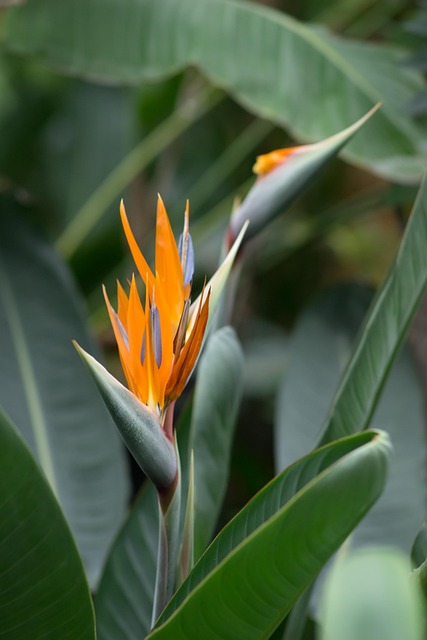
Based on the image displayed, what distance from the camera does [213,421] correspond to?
55cm

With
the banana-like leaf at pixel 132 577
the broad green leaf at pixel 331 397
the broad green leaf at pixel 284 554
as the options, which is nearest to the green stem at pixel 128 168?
the broad green leaf at pixel 331 397

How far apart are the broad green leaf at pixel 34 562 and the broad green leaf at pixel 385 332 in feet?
0.66

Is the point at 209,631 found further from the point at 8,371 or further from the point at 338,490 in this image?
the point at 8,371

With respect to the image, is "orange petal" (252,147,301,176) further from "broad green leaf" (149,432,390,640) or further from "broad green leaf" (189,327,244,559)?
"broad green leaf" (149,432,390,640)

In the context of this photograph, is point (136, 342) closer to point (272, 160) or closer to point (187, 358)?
point (187, 358)

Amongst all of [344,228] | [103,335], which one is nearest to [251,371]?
[103,335]

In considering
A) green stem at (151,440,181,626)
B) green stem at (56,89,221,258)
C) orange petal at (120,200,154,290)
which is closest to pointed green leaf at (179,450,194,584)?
green stem at (151,440,181,626)

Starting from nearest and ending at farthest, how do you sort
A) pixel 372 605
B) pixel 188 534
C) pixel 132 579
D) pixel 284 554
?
pixel 372 605 → pixel 284 554 → pixel 188 534 → pixel 132 579

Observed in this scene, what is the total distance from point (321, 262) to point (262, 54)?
25.1 inches

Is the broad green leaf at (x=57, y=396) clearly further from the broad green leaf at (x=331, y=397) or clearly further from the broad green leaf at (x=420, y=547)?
the broad green leaf at (x=420, y=547)

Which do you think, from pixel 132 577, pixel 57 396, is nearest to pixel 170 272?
pixel 132 577

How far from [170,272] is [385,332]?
17 centimetres

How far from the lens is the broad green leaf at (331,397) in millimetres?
755

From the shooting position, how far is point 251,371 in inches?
47.9
